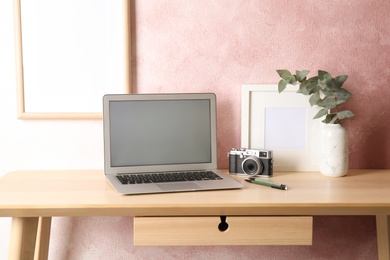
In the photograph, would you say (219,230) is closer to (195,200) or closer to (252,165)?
(195,200)

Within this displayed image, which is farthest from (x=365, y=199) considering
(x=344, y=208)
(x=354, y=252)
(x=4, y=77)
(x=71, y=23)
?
(x=4, y=77)

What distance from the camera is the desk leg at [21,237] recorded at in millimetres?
1302

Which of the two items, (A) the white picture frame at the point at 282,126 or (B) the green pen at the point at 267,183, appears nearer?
(B) the green pen at the point at 267,183

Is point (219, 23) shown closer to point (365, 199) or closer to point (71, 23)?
point (71, 23)

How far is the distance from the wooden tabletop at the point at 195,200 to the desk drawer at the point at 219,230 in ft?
0.07

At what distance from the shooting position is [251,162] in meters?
1.57

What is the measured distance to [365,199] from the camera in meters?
1.31

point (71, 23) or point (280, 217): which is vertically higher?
point (71, 23)

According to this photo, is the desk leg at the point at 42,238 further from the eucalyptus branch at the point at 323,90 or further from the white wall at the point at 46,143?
the eucalyptus branch at the point at 323,90

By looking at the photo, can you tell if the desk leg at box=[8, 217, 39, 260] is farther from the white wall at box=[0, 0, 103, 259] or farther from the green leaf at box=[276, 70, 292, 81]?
the green leaf at box=[276, 70, 292, 81]

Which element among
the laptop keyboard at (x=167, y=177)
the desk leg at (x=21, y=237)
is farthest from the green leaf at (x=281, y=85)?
the desk leg at (x=21, y=237)

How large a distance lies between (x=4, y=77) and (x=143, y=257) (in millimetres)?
744

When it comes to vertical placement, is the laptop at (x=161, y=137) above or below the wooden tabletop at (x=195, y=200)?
above

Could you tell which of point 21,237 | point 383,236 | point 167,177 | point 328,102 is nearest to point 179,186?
point 167,177
